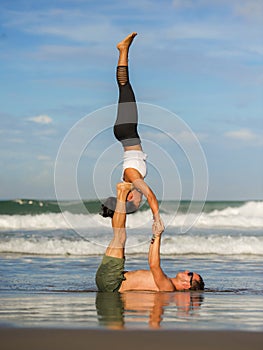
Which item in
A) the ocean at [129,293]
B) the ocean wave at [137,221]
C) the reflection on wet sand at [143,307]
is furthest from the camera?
the ocean wave at [137,221]

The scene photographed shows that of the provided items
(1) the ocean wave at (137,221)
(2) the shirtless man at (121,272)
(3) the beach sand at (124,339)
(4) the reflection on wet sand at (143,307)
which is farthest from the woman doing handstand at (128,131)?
(1) the ocean wave at (137,221)

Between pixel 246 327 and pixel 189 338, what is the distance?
0.81 m

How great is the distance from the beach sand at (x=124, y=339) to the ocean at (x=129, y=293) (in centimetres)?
30

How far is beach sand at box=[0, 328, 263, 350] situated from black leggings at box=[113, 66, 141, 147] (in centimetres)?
412

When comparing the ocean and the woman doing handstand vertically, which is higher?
the woman doing handstand

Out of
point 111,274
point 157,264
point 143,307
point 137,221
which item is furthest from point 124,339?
point 137,221

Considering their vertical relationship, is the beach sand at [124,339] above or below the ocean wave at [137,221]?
below

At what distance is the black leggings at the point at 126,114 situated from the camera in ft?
31.9

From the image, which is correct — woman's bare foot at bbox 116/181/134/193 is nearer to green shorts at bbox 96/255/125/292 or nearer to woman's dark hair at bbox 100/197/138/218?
woman's dark hair at bbox 100/197/138/218

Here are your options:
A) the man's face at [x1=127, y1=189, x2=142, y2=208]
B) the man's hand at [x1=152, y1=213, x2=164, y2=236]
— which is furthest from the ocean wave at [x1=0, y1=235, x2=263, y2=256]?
the man's hand at [x1=152, y1=213, x2=164, y2=236]

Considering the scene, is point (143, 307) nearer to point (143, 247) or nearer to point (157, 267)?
point (157, 267)

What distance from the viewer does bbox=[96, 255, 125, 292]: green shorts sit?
9.91 m

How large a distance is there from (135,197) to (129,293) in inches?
52.5

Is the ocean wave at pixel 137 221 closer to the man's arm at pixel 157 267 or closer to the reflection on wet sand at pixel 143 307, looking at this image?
the man's arm at pixel 157 267
